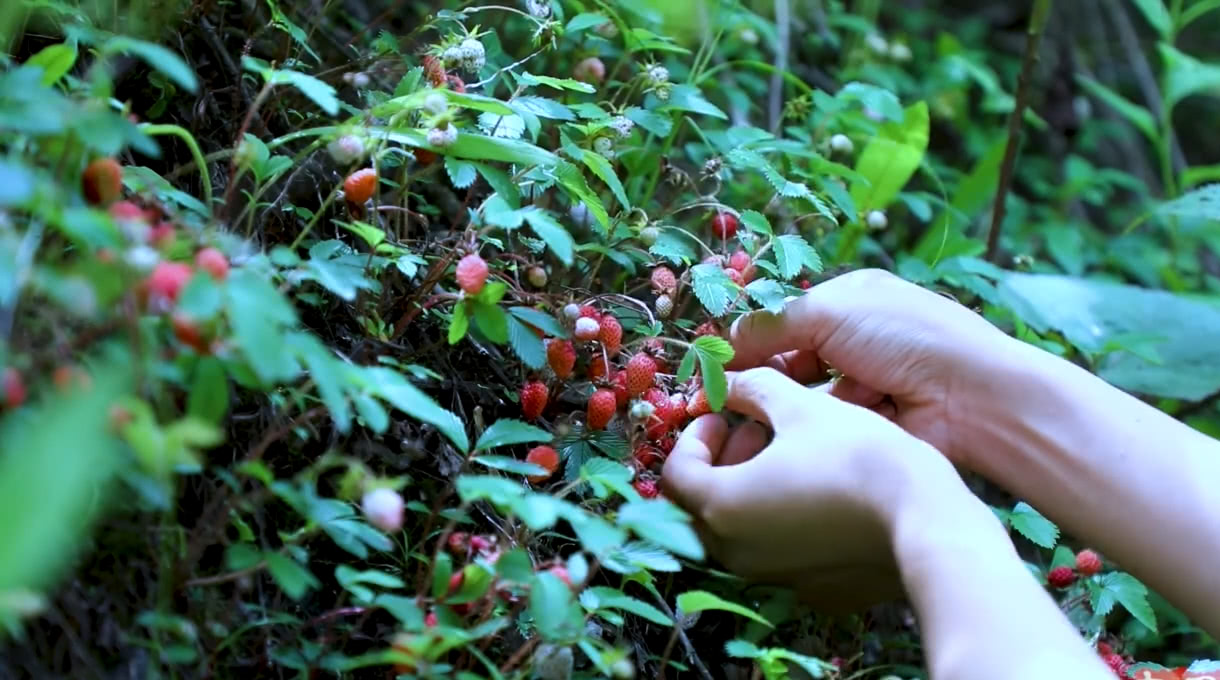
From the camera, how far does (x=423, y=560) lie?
0.90 meters

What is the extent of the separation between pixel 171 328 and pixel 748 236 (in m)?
0.64

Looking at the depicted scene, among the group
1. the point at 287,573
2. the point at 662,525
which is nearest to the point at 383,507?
the point at 287,573

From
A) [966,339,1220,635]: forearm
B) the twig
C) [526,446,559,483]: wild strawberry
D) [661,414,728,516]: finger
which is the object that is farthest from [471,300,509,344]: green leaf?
the twig

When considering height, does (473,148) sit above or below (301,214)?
above

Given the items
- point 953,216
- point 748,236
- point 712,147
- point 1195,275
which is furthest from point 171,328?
point 1195,275

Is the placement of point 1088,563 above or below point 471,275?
below

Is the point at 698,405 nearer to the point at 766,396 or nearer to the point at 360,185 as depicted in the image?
the point at 766,396

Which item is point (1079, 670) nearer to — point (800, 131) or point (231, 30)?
point (800, 131)

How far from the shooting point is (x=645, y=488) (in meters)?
1.04

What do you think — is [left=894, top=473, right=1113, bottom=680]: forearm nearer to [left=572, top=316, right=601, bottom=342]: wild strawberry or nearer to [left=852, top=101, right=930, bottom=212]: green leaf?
[left=572, top=316, right=601, bottom=342]: wild strawberry

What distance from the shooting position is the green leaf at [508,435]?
922mm

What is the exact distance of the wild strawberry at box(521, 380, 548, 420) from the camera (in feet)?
3.52

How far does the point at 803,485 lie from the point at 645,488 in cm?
15

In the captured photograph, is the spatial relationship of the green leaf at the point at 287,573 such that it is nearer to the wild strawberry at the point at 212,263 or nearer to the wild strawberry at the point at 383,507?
the wild strawberry at the point at 383,507
